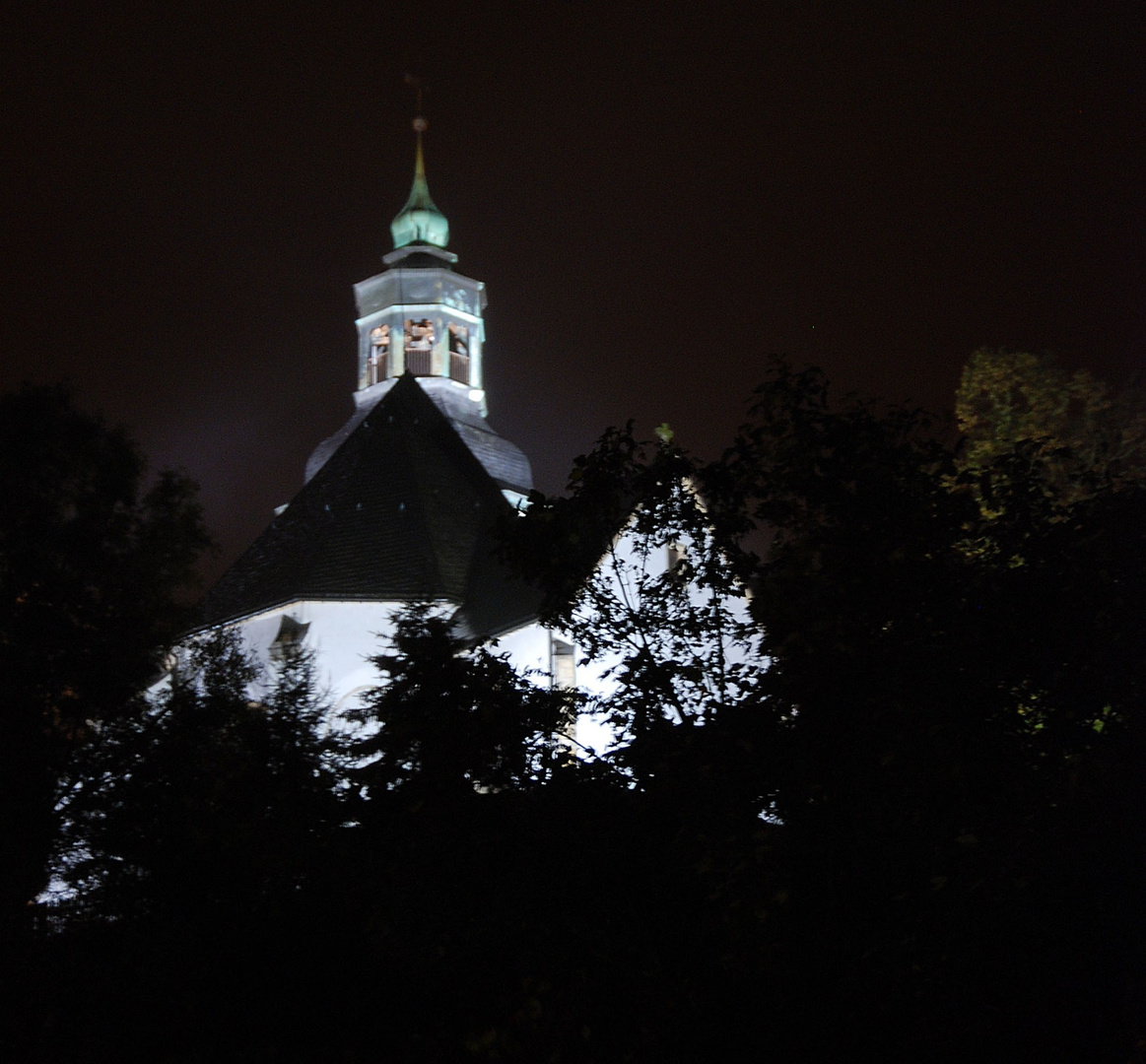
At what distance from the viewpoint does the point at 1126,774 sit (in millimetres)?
9273

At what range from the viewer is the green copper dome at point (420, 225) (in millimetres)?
55219

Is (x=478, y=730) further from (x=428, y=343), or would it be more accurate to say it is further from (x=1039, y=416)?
(x=428, y=343)

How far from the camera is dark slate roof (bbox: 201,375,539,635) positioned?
32.7m

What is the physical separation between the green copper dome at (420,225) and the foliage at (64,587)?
30687 mm

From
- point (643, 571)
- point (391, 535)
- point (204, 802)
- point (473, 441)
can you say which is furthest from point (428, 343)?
point (643, 571)

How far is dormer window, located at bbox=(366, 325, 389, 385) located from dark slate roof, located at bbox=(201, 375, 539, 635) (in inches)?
432

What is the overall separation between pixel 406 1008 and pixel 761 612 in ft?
25.0

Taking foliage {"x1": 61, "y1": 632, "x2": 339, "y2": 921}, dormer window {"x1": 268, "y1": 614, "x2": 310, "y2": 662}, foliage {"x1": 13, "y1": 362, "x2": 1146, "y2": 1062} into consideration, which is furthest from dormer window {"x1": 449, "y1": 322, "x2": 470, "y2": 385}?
foliage {"x1": 13, "y1": 362, "x2": 1146, "y2": 1062}

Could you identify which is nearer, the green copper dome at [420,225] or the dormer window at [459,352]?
the dormer window at [459,352]

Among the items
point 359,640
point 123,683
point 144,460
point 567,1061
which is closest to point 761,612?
point 567,1061

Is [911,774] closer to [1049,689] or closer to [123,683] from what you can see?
[1049,689]

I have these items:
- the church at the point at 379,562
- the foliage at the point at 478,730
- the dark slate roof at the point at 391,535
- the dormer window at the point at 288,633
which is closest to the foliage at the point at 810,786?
the foliage at the point at 478,730

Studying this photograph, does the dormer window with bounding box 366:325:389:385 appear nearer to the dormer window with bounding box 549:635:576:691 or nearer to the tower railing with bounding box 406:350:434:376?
the tower railing with bounding box 406:350:434:376

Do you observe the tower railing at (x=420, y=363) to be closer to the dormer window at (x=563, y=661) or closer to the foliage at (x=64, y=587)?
the dormer window at (x=563, y=661)
